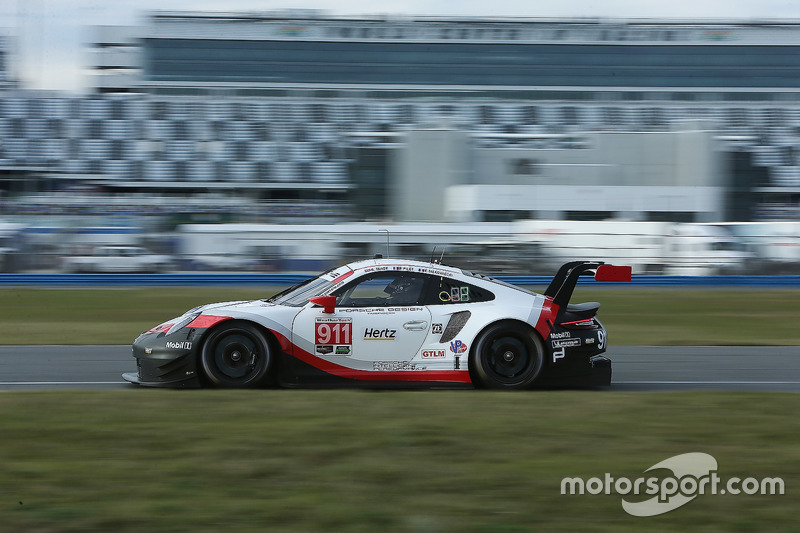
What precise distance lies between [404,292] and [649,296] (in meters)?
14.0

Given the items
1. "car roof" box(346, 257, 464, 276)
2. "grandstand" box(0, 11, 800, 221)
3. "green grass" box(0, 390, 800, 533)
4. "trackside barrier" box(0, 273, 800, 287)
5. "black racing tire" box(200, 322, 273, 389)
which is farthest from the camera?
"grandstand" box(0, 11, 800, 221)

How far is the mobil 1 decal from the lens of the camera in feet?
23.2

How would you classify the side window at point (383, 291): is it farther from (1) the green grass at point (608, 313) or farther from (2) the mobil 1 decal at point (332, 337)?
(1) the green grass at point (608, 313)

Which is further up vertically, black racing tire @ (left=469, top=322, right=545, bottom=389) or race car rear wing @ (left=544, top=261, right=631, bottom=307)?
race car rear wing @ (left=544, top=261, right=631, bottom=307)

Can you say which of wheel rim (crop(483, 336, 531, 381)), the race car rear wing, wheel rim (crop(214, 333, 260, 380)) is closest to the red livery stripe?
wheel rim (crop(214, 333, 260, 380))

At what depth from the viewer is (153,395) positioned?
626cm

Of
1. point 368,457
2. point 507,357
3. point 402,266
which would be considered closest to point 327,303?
point 402,266

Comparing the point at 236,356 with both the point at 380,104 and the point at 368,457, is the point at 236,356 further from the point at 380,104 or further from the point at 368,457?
the point at 380,104

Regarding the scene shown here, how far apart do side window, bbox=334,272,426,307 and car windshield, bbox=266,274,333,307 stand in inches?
6.8

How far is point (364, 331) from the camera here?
23.4 feet

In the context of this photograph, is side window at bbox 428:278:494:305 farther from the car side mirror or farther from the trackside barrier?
the trackside barrier

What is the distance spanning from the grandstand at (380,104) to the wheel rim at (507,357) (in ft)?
93.9

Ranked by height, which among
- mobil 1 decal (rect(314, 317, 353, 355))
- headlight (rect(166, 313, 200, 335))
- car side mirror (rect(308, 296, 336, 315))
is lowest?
mobil 1 decal (rect(314, 317, 353, 355))

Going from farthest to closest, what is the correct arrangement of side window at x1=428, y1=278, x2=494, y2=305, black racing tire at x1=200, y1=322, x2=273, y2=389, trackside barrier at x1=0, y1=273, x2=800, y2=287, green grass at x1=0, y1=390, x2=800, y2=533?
trackside barrier at x1=0, y1=273, x2=800, y2=287 → side window at x1=428, y1=278, x2=494, y2=305 → black racing tire at x1=200, y1=322, x2=273, y2=389 → green grass at x1=0, y1=390, x2=800, y2=533
